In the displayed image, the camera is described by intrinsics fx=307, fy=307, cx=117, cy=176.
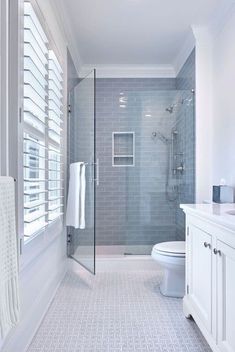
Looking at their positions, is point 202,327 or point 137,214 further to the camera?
point 137,214

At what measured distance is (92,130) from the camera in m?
3.17

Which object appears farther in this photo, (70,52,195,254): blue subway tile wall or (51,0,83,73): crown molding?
(70,52,195,254): blue subway tile wall

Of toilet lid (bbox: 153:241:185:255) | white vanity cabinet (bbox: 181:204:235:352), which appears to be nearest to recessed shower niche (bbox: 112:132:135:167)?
toilet lid (bbox: 153:241:185:255)

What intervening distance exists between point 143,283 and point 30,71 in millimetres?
2135

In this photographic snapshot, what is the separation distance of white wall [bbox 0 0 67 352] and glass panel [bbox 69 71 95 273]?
0.93ft

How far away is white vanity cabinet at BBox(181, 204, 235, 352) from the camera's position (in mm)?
1406

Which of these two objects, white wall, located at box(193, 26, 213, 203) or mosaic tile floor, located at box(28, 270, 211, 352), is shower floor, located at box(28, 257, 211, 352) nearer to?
mosaic tile floor, located at box(28, 270, 211, 352)

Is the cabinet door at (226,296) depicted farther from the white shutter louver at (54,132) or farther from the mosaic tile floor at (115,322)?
the white shutter louver at (54,132)

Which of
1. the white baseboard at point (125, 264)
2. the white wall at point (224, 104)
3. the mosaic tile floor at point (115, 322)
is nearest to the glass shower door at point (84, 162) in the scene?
the white baseboard at point (125, 264)

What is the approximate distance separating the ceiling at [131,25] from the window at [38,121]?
1.88 ft

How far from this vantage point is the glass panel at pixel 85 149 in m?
3.15

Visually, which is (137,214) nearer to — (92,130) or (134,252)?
(134,252)

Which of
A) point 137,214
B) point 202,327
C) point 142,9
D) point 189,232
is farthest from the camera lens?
point 137,214

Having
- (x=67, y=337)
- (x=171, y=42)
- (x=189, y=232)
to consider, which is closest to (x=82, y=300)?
(x=67, y=337)
